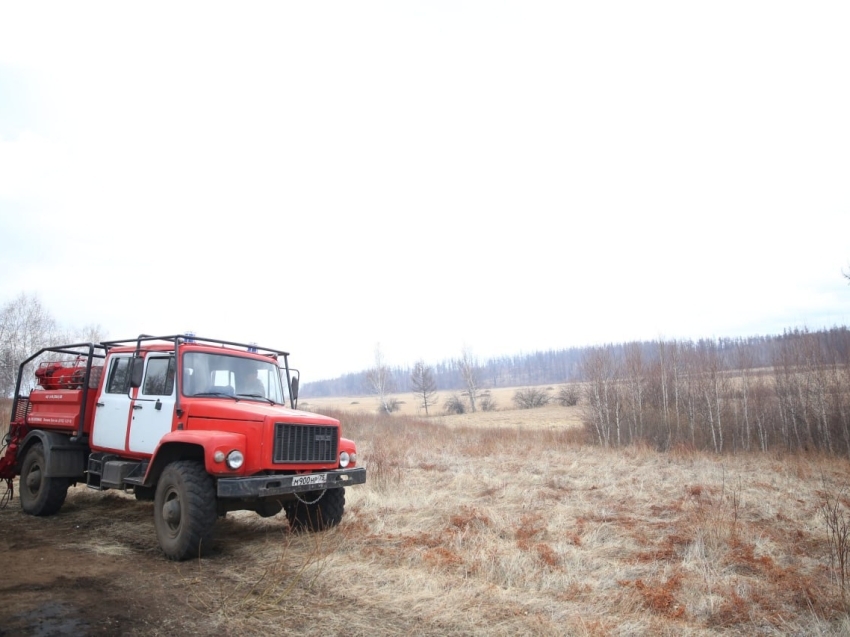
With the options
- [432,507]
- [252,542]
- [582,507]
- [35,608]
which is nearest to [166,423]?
[252,542]

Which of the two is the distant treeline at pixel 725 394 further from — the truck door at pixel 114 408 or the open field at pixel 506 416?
the truck door at pixel 114 408

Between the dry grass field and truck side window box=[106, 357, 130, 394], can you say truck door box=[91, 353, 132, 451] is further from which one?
the dry grass field

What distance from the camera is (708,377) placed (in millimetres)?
24422

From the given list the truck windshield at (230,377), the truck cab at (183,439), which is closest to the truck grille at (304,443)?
the truck cab at (183,439)

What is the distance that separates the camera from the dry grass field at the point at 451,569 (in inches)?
179

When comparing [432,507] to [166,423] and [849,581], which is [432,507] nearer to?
[166,423]

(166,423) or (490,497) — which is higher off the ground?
(166,423)

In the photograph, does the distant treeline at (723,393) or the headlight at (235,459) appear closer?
the headlight at (235,459)

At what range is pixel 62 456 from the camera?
323 inches

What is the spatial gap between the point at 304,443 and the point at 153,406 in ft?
6.98

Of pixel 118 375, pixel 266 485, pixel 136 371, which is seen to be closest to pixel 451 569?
pixel 266 485

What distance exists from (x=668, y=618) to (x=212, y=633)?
372 cm

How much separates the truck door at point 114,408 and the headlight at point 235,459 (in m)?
2.37

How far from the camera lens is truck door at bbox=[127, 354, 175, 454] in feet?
22.8
